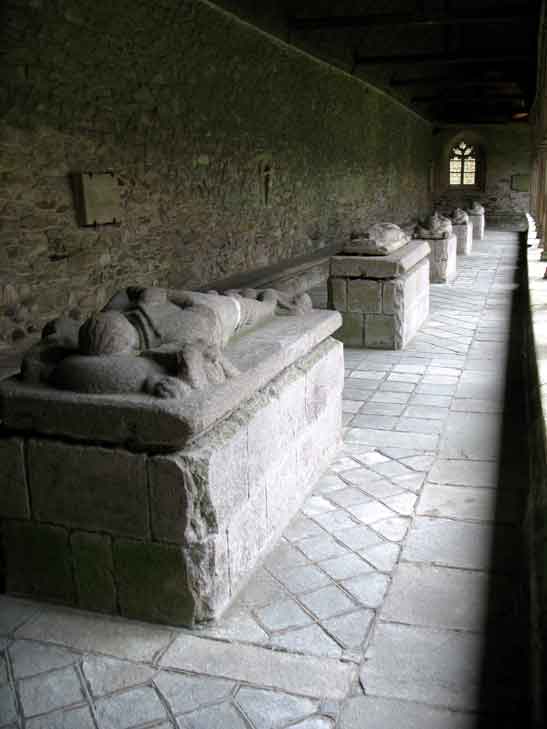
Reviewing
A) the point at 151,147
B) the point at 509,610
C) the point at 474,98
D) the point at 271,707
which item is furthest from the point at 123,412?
the point at 474,98

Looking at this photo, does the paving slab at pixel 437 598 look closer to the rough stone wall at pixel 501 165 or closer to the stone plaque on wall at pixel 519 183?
the rough stone wall at pixel 501 165

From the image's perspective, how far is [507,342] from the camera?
6.77 meters

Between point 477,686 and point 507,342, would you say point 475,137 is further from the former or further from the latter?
point 477,686

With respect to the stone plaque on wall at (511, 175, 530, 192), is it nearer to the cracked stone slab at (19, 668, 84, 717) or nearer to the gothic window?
the gothic window

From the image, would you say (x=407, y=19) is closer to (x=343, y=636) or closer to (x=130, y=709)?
(x=343, y=636)

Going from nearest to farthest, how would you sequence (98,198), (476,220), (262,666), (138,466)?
(262,666) < (138,466) < (98,198) < (476,220)

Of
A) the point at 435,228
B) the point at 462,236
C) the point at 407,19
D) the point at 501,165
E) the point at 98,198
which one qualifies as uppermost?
the point at 407,19

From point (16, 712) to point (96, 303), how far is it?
5.06m

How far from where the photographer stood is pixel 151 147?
297 inches

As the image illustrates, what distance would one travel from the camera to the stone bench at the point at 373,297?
6.46 metres

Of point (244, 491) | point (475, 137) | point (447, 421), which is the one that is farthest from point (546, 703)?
point (475, 137)

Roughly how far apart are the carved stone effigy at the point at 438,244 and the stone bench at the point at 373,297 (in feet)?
11.4

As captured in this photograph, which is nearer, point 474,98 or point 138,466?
point 138,466

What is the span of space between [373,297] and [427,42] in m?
11.5
